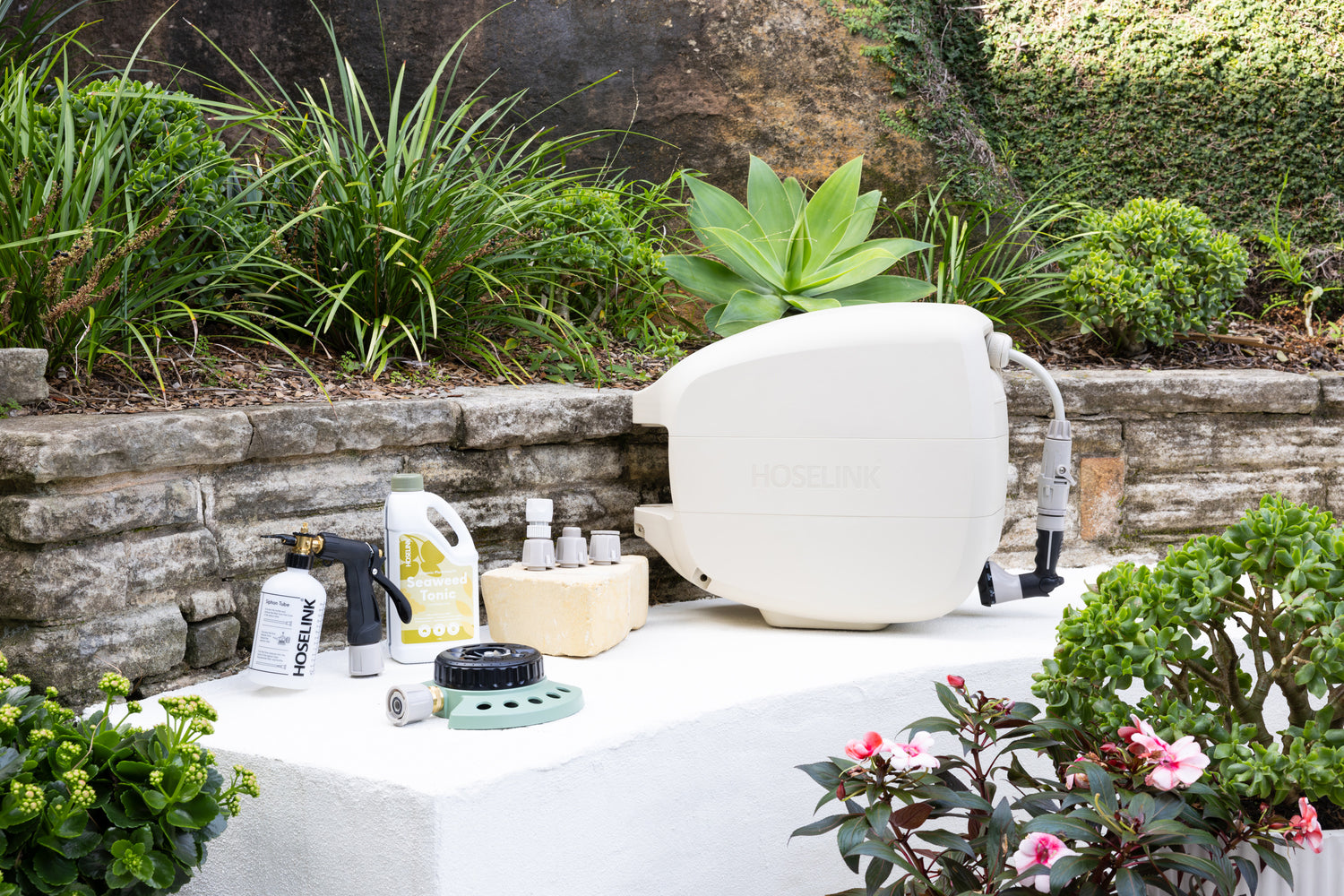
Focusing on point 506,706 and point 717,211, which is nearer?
point 506,706

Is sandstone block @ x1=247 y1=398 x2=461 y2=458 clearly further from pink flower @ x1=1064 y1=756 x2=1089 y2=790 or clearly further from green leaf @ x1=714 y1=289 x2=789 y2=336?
pink flower @ x1=1064 y1=756 x2=1089 y2=790

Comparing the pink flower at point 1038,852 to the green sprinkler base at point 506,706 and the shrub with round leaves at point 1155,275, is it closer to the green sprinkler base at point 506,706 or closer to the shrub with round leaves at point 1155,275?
the green sprinkler base at point 506,706

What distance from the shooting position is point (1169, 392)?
2.62 m

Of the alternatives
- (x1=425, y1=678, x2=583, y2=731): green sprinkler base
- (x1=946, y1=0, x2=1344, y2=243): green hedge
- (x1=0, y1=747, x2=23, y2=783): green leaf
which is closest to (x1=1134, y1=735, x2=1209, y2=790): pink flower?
(x1=425, y1=678, x2=583, y2=731): green sprinkler base

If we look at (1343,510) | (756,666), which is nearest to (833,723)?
(756,666)

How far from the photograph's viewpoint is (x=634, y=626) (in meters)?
1.92

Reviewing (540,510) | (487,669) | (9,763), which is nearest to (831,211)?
(540,510)

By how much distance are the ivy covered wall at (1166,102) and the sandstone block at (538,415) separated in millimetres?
2003

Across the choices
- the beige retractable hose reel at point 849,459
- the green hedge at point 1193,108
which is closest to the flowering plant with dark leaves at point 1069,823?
the beige retractable hose reel at point 849,459

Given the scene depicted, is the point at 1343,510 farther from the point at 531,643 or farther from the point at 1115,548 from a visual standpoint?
the point at 531,643

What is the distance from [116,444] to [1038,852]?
52.9 inches

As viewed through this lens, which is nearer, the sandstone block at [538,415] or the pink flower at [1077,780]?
the pink flower at [1077,780]

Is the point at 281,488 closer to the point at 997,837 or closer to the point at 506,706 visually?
the point at 506,706

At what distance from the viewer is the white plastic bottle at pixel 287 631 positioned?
154cm
